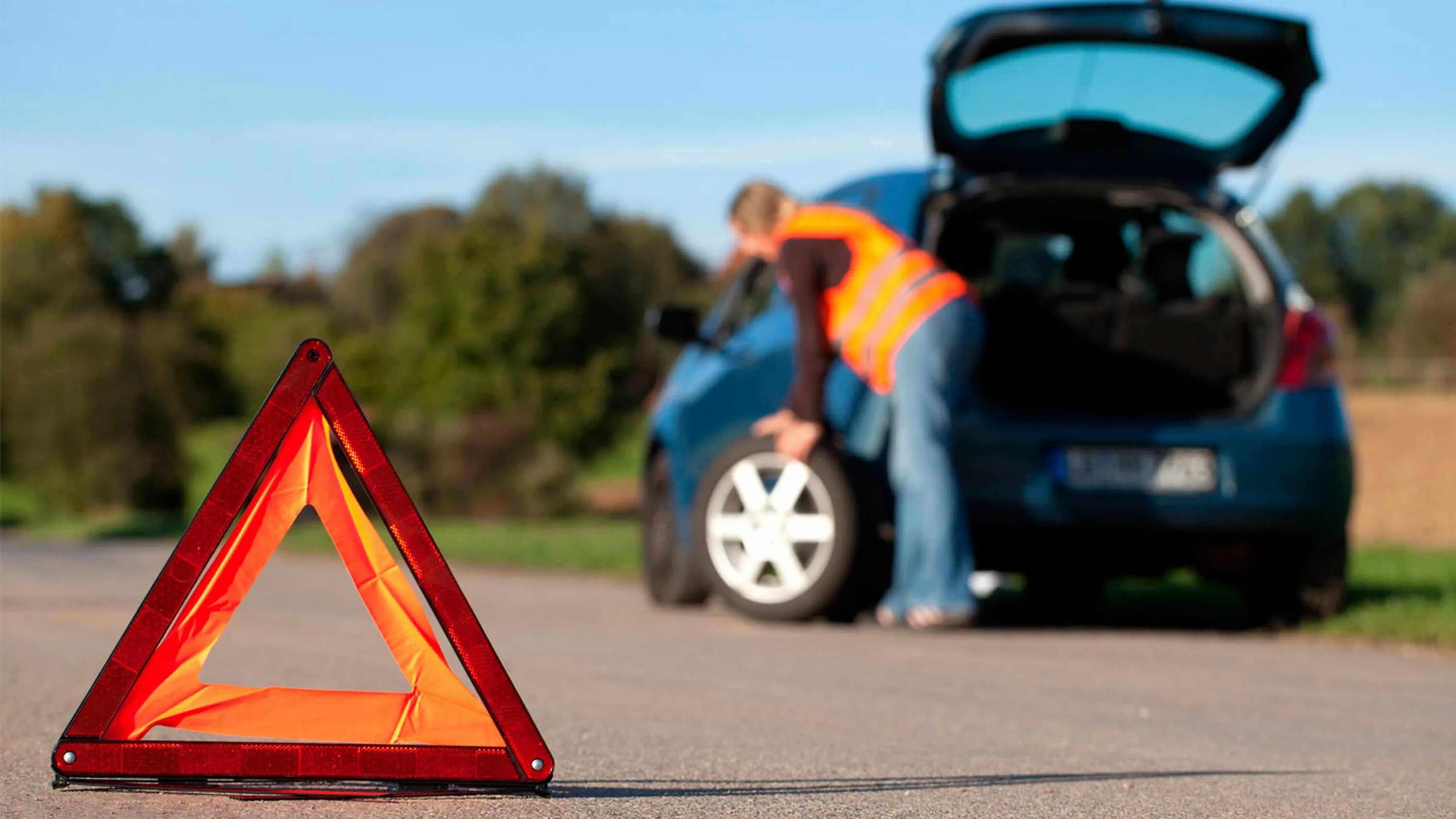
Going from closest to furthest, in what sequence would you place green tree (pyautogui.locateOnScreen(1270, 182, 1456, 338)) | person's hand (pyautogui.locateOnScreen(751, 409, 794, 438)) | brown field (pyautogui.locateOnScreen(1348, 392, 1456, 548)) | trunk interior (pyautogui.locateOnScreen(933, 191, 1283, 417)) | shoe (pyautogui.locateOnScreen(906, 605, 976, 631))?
shoe (pyautogui.locateOnScreen(906, 605, 976, 631)) → person's hand (pyautogui.locateOnScreen(751, 409, 794, 438)) → trunk interior (pyautogui.locateOnScreen(933, 191, 1283, 417)) → brown field (pyautogui.locateOnScreen(1348, 392, 1456, 548)) → green tree (pyautogui.locateOnScreen(1270, 182, 1456, 338))

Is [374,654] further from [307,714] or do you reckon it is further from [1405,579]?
[1405,579]

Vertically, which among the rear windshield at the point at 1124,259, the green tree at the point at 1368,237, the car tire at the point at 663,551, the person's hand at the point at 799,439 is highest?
the rear windshield at the point at 1124,259

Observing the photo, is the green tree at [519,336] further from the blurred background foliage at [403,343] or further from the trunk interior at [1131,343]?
the trunk interior at [1131,343]

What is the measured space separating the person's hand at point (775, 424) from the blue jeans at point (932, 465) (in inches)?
16.0

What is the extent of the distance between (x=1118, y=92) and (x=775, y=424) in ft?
6.70

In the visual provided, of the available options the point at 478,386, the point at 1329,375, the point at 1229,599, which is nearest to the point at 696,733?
the point at 1329,375

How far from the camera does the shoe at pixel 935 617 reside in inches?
278

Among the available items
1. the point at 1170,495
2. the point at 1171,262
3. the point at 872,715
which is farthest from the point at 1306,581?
the point at 872,715

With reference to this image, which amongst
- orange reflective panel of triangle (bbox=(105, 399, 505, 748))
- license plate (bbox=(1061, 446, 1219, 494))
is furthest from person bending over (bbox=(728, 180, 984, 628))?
orange reflective panel of triangle (bbox=(105, 399, 505, 748))

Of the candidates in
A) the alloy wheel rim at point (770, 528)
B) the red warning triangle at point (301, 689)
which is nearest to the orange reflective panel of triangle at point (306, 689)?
the red warning triangle at point (301, 689)

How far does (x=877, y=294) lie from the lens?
749 cm

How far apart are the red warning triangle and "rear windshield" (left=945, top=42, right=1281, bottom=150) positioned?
4.71 m

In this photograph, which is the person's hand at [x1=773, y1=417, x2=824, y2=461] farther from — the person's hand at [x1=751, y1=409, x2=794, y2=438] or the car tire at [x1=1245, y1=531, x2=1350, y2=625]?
the car tire at [x1=1245, y1=531, x2=1350, y2=625]

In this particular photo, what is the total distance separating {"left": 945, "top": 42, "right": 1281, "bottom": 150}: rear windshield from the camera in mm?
7781
